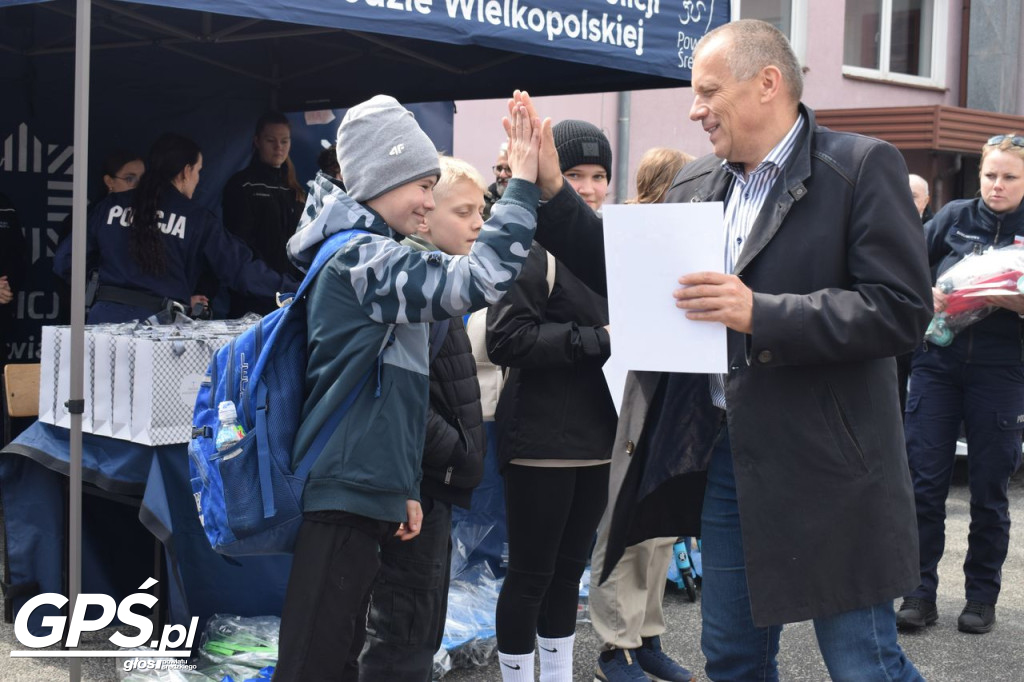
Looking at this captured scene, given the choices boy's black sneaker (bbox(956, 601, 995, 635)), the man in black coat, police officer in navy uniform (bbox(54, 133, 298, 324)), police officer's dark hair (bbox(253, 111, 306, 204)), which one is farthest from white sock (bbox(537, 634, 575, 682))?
police officer's dark hair (bbox(253, 111, 306, 204))

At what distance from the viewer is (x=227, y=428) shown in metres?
2.65

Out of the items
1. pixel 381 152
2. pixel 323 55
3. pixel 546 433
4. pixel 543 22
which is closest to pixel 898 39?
pixel 323 55

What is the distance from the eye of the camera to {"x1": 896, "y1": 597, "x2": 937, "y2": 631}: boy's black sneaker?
4.86 metres

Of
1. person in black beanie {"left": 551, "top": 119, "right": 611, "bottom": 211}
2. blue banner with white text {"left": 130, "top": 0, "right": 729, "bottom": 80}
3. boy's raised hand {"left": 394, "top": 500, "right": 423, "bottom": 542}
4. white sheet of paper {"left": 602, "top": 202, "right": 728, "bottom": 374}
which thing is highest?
blue banner with white text {"left": 130, "top": 0, "right": 729, "bottom": 80}

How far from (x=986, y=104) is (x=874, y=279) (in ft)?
50.0

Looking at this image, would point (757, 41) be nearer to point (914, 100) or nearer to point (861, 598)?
point (861, 598)

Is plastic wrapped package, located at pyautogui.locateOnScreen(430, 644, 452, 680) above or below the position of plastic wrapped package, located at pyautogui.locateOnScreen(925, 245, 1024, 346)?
below

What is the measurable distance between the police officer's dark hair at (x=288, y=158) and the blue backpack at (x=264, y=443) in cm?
441

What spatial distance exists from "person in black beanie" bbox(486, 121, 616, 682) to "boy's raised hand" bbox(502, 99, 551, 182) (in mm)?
999

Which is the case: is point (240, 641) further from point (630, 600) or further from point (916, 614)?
point (916, 614)

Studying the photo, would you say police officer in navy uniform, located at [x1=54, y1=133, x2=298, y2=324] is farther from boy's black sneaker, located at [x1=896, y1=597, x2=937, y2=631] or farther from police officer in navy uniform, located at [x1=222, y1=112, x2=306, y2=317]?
boy's black sneaker, located at [x1=896, y1=597, x2=937, y2=631]

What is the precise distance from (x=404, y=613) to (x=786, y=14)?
13.2m
